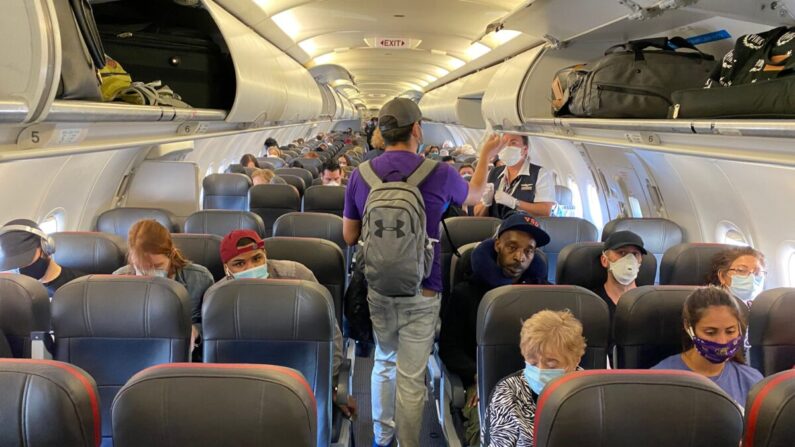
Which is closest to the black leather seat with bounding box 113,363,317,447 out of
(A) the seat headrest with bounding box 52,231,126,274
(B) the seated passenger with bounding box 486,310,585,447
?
(B) the seated passenger with bounding box 486,310,585,447

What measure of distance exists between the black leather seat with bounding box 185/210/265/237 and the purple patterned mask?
3858 millimetres

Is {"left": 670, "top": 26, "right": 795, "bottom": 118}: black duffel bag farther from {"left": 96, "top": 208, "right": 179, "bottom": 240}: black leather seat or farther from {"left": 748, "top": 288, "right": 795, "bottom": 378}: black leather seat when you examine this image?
{"left": 96, "top": 208, "right": 179, "bottom": 240}: black leather seat

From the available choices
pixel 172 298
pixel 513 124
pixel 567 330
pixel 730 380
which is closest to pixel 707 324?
pixel 730 380

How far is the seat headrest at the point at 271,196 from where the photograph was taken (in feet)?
25.3

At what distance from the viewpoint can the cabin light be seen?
1008 centimetres

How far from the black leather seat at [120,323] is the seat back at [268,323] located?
0.48 feet

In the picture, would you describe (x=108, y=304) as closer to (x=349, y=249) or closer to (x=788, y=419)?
(x=788, y=419)

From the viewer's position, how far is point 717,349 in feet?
9.59

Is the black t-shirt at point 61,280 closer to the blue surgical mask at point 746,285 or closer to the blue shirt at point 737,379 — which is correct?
the blue shirt at point 737,379

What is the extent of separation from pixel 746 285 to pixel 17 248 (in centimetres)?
428

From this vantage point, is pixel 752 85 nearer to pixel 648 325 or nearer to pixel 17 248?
pixel 648 325

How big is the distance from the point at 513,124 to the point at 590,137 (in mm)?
2415

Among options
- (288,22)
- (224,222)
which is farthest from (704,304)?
(288,22)

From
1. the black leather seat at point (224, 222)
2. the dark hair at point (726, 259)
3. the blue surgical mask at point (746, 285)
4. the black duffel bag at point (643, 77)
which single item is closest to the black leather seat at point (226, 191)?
the black leather seat at point (224, 222)
